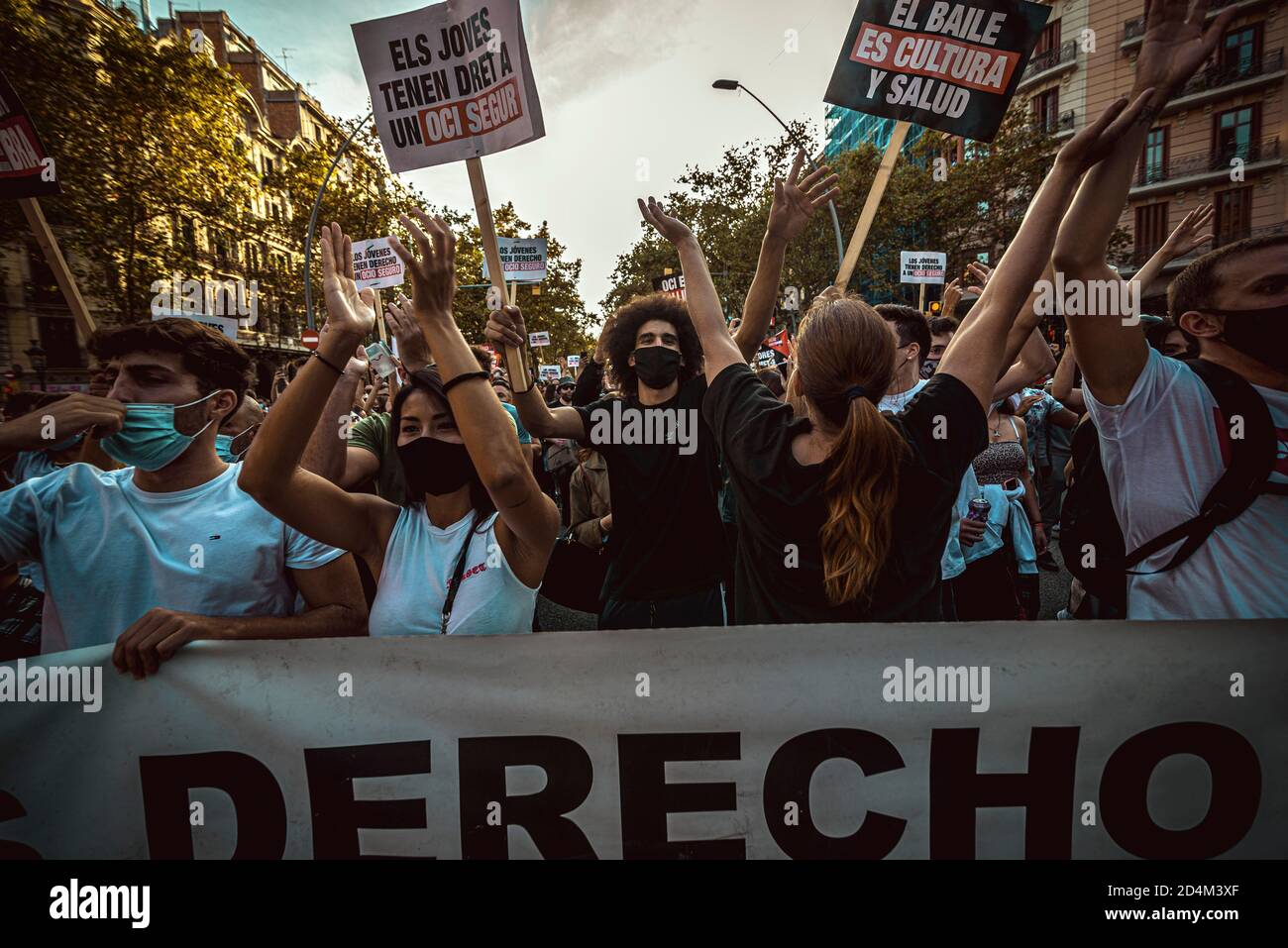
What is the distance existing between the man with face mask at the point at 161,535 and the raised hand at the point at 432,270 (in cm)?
79

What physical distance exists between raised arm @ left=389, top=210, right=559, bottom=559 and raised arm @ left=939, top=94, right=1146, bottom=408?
1.12 meters

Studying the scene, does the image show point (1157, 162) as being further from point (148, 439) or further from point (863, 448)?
point (148, 439)

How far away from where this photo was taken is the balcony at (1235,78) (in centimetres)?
2504

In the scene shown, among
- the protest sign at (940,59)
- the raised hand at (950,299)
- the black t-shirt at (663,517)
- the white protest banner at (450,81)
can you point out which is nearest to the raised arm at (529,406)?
the black t-shirt at (663,517)

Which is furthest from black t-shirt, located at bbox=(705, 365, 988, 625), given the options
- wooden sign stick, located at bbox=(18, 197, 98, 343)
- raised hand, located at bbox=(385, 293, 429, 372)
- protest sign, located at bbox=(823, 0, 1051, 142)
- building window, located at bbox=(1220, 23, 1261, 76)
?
building window, located at bbox=(1220, 23, 1261, 76)

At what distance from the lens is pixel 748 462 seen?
1.72 metres

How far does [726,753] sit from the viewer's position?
5.56 feet

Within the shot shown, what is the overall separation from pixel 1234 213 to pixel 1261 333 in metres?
32.6

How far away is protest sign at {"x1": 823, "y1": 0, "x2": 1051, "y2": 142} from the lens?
116 inches

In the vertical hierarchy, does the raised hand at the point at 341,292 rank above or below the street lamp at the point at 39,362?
below

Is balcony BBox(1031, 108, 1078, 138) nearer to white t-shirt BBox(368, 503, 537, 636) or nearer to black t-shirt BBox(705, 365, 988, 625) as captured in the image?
black t-shirt BBox(705, 365, 988, 625)

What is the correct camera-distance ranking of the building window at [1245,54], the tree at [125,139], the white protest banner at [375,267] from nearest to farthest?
the white protest banner at [375,267], the tree at [125,139], the building window at [1245,54]

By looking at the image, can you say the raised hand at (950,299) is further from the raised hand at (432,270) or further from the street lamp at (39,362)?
the street lamp at (39,362)

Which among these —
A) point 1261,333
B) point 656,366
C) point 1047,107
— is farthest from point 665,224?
point 1047,107
